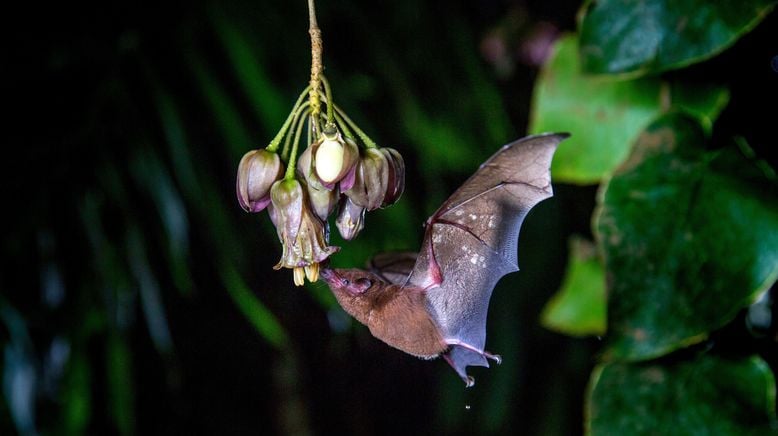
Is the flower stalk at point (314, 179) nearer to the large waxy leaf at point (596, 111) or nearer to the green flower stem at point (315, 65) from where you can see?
the green flower stem at point (315, 65)

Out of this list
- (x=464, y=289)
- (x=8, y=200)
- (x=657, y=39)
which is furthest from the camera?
(x=8, y=200)

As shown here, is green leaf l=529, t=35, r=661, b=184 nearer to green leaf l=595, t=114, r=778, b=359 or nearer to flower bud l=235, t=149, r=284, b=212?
green leaf l=595, t=114, r=778, b=359

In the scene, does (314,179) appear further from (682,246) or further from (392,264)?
(682,246)

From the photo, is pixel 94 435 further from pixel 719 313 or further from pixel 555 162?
pixel 719 313

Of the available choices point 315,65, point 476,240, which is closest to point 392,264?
point 476,240

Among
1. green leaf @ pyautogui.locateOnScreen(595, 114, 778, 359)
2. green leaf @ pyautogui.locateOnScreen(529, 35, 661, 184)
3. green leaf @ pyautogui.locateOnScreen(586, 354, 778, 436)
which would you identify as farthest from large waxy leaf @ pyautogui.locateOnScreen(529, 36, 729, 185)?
green leaf @ pyautogui.locateOnScreen(586, 354, 778, 436)

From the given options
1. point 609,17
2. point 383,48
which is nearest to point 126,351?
point 383,48
